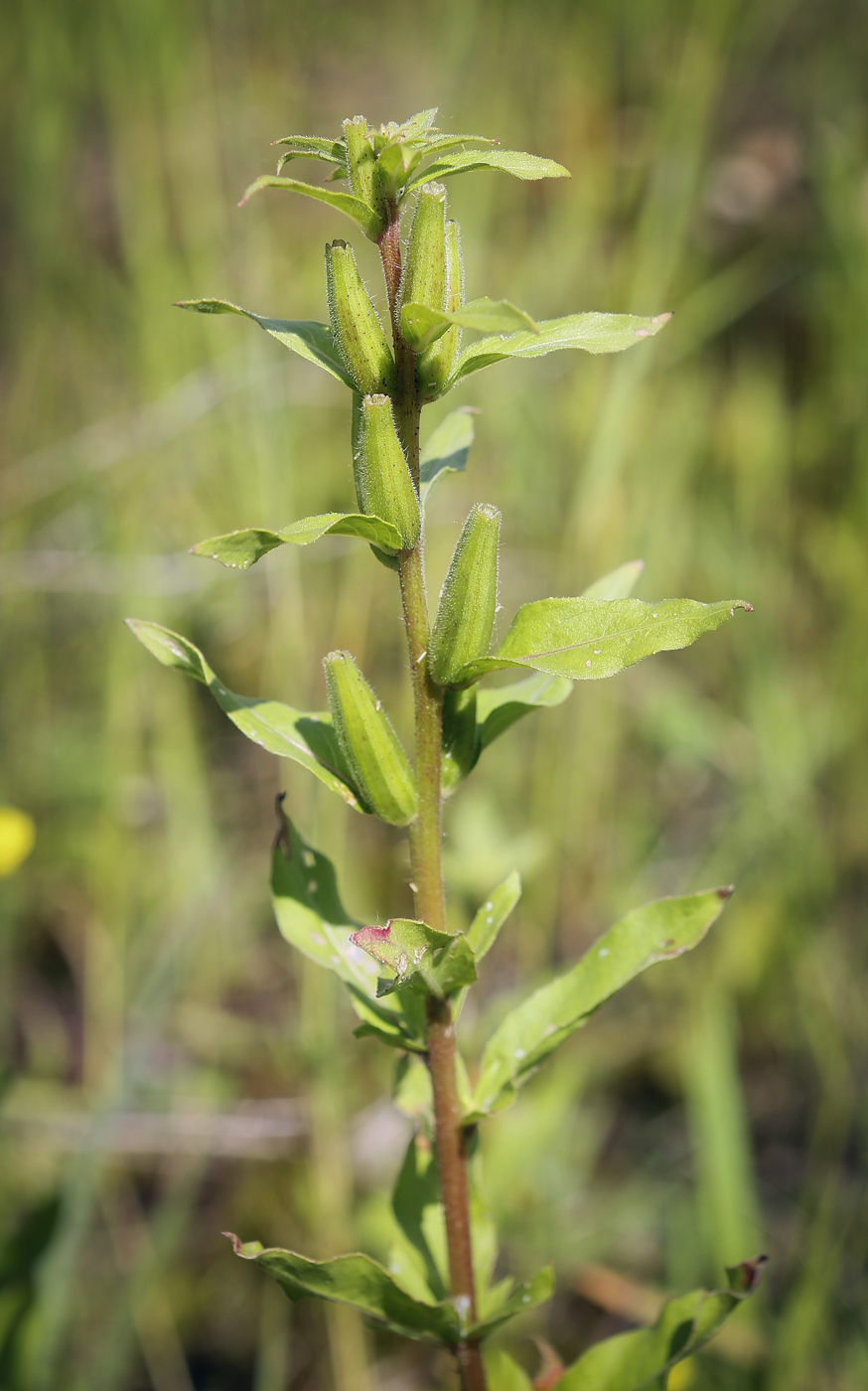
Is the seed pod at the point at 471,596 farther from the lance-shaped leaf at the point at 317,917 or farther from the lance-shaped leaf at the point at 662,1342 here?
the lance-shaped leaf at the point at 662,1342

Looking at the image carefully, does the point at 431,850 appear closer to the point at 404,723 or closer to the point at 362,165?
the point at 362,165

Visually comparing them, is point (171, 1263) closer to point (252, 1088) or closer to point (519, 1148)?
point (252, 1088)

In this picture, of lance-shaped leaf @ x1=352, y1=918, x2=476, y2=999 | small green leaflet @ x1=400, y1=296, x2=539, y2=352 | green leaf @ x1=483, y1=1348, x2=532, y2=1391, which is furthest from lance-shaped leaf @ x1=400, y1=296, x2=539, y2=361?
green leaf @ x1=483, y1=1348, x2=532, y2=1391

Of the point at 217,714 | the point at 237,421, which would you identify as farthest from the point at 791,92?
the point at 217,714

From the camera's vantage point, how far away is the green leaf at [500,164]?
918 mm

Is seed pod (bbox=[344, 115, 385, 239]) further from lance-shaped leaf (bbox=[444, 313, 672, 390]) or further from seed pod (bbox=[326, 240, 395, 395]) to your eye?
lance-shaped leaf (bbox=[444, 313, 672, 390])

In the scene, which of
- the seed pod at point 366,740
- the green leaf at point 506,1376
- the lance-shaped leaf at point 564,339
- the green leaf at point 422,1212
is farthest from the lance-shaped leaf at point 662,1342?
the lance-shaped leaf at point 564,339

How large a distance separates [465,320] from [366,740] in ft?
1.39

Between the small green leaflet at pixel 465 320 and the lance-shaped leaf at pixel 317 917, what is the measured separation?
0.55 metres

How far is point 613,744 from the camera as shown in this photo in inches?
120

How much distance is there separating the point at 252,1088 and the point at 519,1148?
0.75 m

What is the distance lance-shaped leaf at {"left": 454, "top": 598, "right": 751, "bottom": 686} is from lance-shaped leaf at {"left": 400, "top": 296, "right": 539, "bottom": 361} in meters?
0.27

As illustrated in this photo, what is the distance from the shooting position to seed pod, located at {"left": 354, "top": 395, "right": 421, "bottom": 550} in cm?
94

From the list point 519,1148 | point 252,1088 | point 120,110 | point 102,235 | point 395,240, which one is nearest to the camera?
point 395,240
